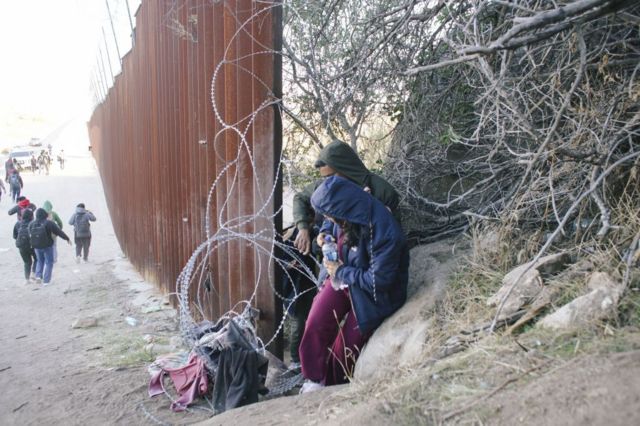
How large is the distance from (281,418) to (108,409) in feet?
5.85

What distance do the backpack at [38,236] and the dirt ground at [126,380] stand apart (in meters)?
0.79

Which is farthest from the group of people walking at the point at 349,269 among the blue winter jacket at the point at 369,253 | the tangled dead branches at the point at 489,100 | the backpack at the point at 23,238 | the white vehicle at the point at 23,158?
the white vehicle at the point at 23,158

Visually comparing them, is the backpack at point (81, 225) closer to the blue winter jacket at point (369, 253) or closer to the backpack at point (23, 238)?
the backpack at point (23, 238)

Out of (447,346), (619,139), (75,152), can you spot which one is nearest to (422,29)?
(619,139)

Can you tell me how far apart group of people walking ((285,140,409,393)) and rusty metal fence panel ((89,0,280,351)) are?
77 cm

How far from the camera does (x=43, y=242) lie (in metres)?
9.73

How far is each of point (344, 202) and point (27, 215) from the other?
28.8 feet

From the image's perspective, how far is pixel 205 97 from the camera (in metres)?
5.35

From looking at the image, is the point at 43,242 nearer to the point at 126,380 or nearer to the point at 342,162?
the point at 126,380

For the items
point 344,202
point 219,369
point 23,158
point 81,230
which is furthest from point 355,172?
point 23,158

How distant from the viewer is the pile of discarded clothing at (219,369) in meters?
3.67

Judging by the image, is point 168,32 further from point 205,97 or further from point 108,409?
point 108,409

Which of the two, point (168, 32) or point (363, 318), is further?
point (168, 32)

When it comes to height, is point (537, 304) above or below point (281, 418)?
above
